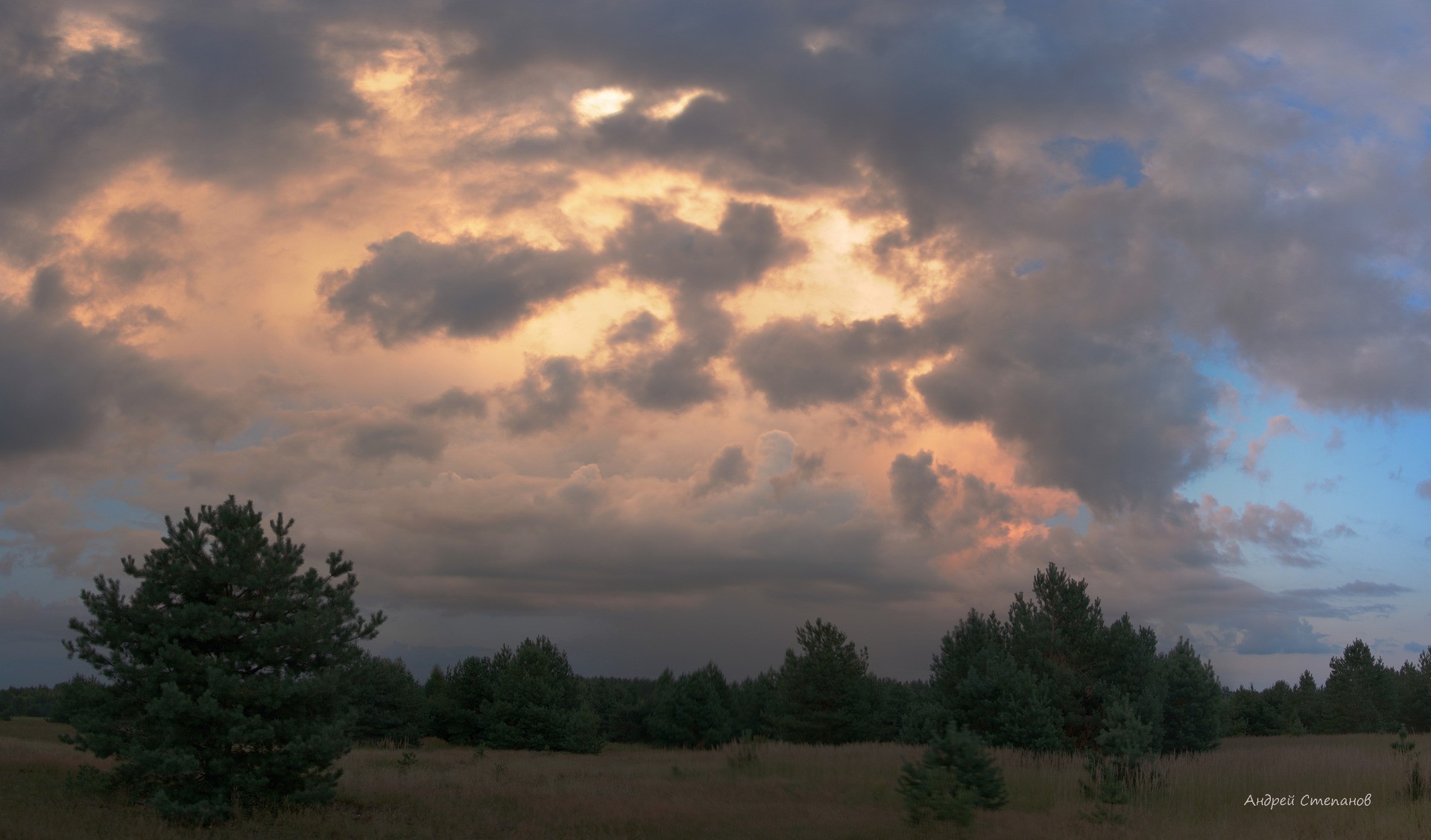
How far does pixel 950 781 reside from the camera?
1995 centimetres

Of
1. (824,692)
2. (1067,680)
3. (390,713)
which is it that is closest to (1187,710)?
(1067,680)

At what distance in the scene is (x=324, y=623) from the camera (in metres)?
20.4

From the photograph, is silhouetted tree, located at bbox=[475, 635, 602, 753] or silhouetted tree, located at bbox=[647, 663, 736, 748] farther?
silhouetted tree, located at bbox=[647, 663, 736, 748]

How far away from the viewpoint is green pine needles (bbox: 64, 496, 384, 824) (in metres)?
18.8

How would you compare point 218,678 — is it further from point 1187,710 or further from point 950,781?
point 1187,710

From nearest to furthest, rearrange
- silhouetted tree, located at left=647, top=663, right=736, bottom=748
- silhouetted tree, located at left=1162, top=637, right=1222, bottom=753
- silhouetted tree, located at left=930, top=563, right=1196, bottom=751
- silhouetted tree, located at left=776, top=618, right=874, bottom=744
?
silhouetted tree, located at left=930, top=563, right=1196, bottom=751 < silhouetted tree, located at left=1162, top=637, right=1222, bottom=753 < silhouetted tree, located at left=776, top=618, right=874, bottom=744 < silhouetted tree, located at left=647, top=663, right=736, bottom=748

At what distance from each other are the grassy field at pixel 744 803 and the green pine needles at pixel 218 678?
3.19 ft

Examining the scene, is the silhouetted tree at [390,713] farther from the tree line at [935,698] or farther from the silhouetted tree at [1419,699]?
the silhouetted tree at [1419,699]

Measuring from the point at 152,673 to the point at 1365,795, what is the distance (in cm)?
3016

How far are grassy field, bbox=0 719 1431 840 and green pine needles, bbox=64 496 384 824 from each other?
3.19ft

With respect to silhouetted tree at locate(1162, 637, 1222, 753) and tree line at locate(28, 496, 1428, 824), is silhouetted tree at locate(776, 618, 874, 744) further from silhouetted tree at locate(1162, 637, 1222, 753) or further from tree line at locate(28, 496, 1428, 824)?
silhouetted tree at locate(1162, 637, 1222, 753)

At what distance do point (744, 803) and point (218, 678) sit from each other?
13483 mm

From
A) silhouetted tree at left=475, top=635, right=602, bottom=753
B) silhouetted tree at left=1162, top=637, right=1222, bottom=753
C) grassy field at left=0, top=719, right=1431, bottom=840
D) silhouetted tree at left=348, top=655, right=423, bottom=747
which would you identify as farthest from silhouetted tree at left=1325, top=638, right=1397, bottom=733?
silhouetted tree at left=348, top=655, right=423, bottom=747

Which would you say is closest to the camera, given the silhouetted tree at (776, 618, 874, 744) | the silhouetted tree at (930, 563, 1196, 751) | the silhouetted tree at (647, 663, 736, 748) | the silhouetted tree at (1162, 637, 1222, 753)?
the silhouetted tree at (930, 563, 1196, 751)
